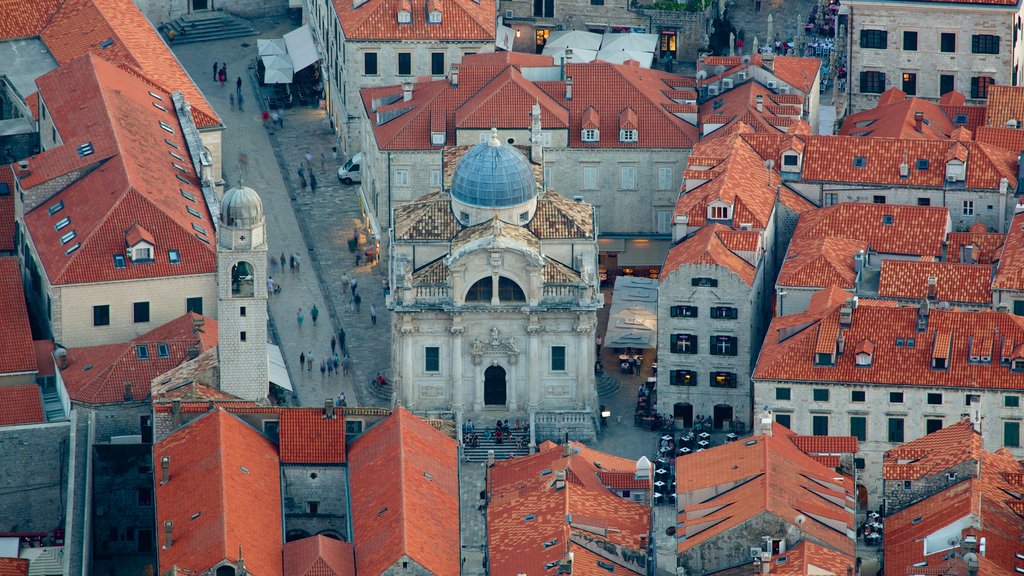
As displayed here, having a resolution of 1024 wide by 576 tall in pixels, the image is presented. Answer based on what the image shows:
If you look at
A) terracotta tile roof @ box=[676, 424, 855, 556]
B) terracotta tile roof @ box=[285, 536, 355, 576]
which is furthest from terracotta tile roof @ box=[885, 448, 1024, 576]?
terracotta tile roof @ box=[285, 536, 355, 576]

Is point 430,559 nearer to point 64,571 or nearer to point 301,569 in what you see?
point 301,569

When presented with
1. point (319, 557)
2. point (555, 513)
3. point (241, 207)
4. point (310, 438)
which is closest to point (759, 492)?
point (555, 513)

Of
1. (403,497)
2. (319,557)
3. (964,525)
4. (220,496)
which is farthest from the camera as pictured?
(403,497)

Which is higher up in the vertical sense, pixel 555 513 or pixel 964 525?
pixel 555 513

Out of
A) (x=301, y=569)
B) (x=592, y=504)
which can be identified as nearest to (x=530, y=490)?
(x=592, y=504)

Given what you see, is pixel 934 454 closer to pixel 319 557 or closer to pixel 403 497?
pixel 403 497

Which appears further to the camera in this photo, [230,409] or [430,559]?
[230,409]

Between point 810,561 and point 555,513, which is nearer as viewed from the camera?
point 810,561
